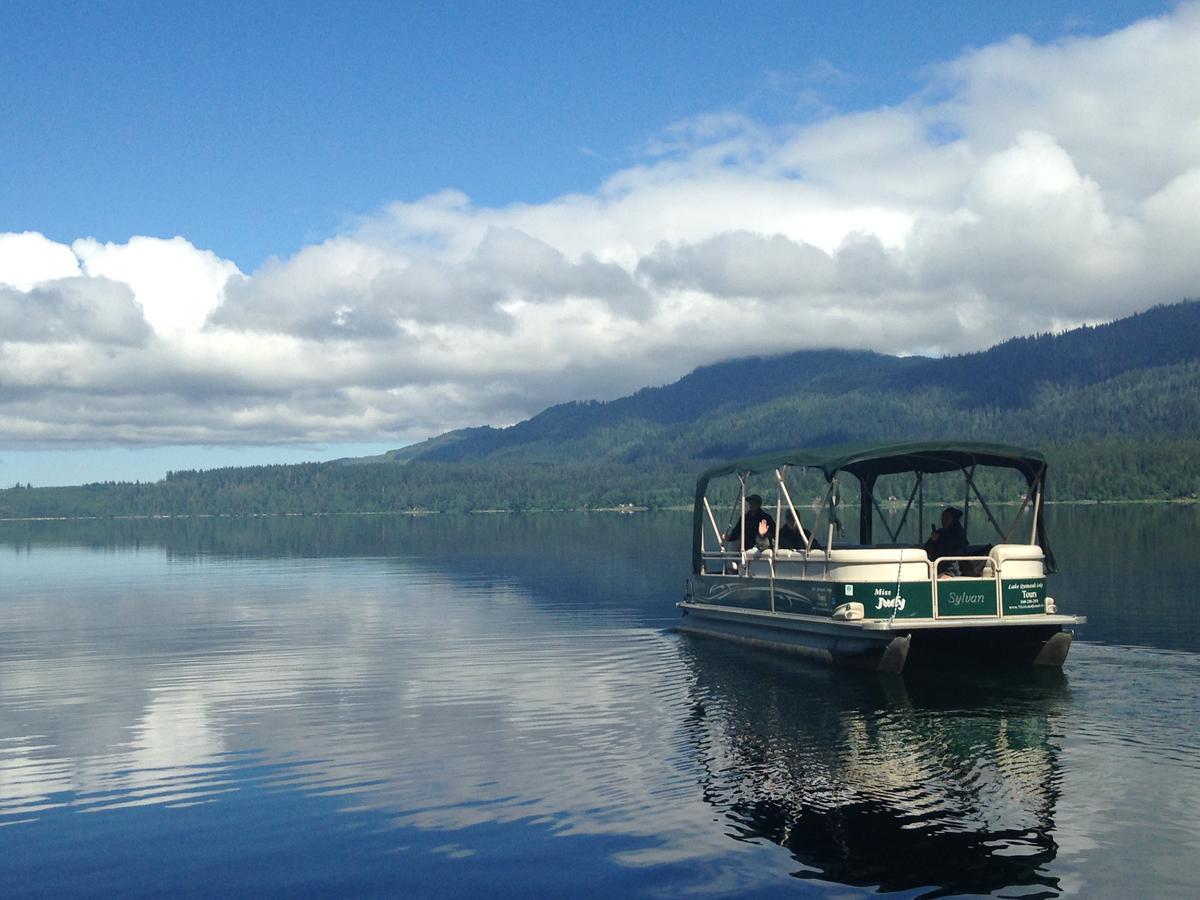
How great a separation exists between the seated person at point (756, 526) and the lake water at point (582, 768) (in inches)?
129

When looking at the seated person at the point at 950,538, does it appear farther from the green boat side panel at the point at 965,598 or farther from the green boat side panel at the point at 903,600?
the green boat side panel at the point at 903,600

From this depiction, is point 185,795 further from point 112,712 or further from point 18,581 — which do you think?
point 18,581

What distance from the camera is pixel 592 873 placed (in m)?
13.2

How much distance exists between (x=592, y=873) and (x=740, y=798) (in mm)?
3573

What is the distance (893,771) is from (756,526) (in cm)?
1708

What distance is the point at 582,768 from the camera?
18.1m

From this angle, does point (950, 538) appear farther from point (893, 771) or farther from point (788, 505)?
point (893, 771)

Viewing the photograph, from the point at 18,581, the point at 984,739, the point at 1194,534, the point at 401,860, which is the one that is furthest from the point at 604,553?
the point at 401,860

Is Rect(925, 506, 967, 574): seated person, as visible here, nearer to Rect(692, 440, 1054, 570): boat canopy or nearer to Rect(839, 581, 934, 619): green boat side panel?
Answer: Rect(692, 440, 1054, 570): boat canopy

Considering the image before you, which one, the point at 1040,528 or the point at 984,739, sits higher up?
the point at 1040,528

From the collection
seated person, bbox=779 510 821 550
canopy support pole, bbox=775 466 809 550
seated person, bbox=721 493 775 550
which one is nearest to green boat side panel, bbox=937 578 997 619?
canopy support pole, bbox=775 466 809 550

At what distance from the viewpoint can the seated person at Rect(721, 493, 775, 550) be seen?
110 feet

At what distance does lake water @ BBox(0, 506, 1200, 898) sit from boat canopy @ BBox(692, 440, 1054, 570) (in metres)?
4.81

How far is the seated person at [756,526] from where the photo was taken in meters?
33.5
